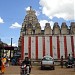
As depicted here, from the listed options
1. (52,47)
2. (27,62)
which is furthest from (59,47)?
(27,62)

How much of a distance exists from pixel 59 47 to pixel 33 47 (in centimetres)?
420

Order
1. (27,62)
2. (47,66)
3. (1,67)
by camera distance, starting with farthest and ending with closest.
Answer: (47,66) < (1,67) < (27,62)

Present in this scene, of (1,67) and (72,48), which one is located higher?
(72,48)

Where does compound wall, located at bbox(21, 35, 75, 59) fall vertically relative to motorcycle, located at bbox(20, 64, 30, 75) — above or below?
above

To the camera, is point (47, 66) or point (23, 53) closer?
point (47, 66)

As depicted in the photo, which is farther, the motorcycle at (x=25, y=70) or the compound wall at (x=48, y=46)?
the compound wall at (x=48, y=46)

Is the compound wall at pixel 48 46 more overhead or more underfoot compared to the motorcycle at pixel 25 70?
more overhead

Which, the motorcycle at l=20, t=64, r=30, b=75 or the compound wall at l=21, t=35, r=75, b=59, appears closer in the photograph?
the motorcycle at l=20, t=64, r=30, b=75

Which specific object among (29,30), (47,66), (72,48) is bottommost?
(47,66)

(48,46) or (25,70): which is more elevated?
(48,46)

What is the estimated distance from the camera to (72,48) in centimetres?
3909

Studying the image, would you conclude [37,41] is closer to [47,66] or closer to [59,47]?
[59,47]

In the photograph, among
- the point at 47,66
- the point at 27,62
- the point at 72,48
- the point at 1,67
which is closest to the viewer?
the point at 27,62

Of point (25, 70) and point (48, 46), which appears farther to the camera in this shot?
point (48, 46)
